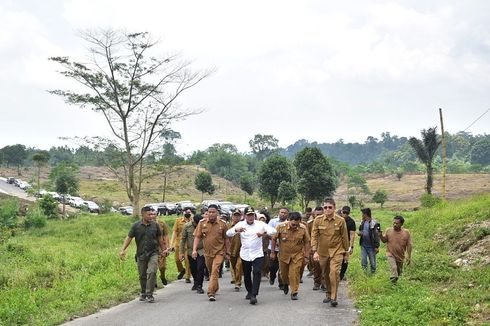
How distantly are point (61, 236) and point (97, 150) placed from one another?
962 centimetres

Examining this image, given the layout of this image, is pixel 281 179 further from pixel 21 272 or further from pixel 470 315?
pixel 470 315

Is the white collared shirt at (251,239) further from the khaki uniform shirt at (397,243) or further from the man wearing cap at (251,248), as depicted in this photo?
the khaki uniform shirt at (397,243)

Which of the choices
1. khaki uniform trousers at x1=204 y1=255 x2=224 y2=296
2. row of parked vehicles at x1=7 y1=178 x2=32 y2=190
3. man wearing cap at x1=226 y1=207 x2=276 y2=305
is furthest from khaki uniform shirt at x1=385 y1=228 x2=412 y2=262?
row of parked vehicles at x1=7 y1=178 x2=32 y2=190

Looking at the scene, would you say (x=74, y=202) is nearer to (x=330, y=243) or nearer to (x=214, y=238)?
(x=214, y=238)

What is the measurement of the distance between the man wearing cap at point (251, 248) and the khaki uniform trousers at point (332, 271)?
121 cm

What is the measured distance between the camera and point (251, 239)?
33.0ft

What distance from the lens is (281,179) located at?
5609cm

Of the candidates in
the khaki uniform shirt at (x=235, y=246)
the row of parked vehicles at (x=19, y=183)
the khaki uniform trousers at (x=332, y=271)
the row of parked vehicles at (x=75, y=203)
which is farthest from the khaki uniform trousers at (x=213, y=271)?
the row of parked vehicles at (x=19, y=183)

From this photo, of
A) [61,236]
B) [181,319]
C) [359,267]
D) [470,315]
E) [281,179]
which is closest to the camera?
[470,315]

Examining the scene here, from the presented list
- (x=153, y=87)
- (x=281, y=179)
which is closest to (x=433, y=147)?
(x=281, y=179)

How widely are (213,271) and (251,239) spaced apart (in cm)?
99

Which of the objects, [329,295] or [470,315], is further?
[329,295]

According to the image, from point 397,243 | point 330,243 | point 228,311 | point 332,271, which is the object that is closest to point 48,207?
point 397,243

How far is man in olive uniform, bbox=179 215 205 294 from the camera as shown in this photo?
36.7ft
